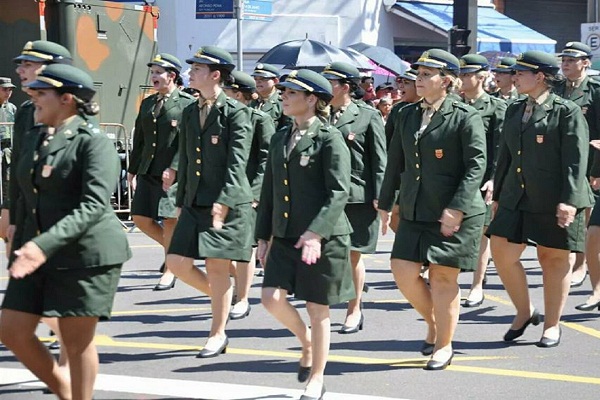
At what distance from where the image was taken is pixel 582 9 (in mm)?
39375

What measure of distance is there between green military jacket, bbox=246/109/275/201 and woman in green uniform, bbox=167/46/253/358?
1246 mm

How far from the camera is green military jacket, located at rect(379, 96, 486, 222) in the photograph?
26.2ft

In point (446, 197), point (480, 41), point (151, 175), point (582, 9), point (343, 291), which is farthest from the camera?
point (582, 9)

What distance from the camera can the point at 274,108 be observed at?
12156 millimetres

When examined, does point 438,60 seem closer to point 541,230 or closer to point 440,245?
point 440,245

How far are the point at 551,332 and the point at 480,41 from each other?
929 inches

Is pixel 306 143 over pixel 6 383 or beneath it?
over

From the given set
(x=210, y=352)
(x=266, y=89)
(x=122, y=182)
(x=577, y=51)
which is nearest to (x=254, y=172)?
(x=210, y=352)

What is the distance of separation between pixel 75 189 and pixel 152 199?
5.07 meters

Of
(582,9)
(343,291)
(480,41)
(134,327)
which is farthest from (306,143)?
(582,9)

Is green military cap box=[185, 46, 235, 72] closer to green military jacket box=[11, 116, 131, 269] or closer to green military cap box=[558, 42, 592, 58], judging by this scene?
green military jacket box=[11, 116, 131, 269]

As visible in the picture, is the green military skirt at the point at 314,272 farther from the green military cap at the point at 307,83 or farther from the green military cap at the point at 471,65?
the green military cap at the point at 471,65

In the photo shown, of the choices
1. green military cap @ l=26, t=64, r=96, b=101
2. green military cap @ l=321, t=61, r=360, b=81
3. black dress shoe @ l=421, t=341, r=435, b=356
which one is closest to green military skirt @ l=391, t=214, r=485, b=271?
black dress shoe @ l=421, t=341, r=435, b=356

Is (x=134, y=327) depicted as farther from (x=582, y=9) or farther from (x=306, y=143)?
(x=582, y=9)
